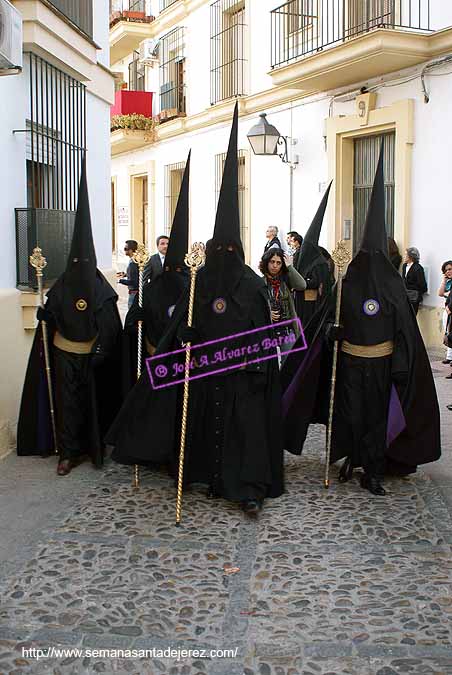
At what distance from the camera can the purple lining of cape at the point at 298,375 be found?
19.8 ft

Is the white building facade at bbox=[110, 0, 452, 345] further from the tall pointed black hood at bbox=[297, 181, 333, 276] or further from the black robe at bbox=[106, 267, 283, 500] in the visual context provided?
the black robe at bbox=[106, 267, 283, 500]

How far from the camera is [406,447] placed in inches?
232

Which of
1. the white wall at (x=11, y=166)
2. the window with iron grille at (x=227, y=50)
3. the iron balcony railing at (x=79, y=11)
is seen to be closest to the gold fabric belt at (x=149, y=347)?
the white wall at (x=11, y=166)

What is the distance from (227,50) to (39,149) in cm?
997

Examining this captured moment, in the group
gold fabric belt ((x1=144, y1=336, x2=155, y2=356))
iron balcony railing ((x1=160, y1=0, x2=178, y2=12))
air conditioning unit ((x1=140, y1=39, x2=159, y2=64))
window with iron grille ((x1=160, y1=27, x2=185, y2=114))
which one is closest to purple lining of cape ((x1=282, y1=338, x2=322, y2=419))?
gold fabric belt ((x1=144, y1=336, x2=155, y2=356))

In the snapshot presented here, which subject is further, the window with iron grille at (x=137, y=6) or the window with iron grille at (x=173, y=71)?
the window with iron grille at (x=137, y=6)

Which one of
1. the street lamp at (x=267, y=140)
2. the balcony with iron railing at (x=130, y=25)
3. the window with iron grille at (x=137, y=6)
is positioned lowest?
the street lamp at (x=267, y=140)

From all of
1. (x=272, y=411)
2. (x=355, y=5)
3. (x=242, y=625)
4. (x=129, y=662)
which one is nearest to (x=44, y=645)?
(x=129, y=662)

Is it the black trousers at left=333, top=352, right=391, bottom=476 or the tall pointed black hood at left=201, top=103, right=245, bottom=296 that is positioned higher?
the tall pointed black hood at left=201, top=103, right=245, bottom=296

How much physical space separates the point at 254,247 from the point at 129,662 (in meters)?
13.2

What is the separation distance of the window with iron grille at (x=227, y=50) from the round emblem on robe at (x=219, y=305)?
11.6 m

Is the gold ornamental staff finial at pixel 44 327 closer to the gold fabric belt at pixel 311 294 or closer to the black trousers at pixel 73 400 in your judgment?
the black trousers at pixel 73 400

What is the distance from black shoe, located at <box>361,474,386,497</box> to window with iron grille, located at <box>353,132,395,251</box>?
7.26 m

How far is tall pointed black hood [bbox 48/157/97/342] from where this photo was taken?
20.3ft
